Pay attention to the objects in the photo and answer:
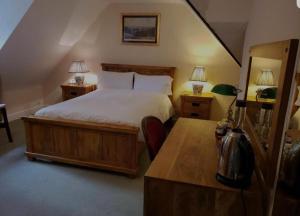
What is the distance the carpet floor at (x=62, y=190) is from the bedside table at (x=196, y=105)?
1430 mm

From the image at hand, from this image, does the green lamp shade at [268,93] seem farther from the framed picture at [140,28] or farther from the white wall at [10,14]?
the framed picture at [140,28]

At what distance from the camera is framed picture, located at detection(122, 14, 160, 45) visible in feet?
13.7

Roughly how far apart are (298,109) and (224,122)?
97cm

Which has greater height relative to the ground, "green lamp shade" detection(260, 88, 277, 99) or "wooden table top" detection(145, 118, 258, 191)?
"green lamp shade" detection(260, 88, 277, 99)

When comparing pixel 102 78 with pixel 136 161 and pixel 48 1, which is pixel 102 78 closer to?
pixel 48 1

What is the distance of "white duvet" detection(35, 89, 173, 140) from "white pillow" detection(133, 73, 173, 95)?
34cm

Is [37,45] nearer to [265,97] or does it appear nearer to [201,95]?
[201,95]

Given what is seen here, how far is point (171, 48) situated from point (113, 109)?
1.98m


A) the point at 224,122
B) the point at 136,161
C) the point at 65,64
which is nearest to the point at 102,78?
the point at 65,64

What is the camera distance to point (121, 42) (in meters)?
4.44

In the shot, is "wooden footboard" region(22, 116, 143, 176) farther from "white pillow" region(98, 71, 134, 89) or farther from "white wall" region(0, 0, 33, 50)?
"white pillow" region(98, 71, 134, 89)

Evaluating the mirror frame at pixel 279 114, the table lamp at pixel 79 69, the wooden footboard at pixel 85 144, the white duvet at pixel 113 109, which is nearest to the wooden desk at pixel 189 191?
the mirror frame at pixel 279 114

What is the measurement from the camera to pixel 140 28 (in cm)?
425

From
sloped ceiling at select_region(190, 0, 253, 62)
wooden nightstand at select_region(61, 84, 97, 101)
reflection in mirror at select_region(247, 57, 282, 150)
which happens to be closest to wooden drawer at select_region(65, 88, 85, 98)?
wooden nightstand at select_region(61, 84, 97, 101)
